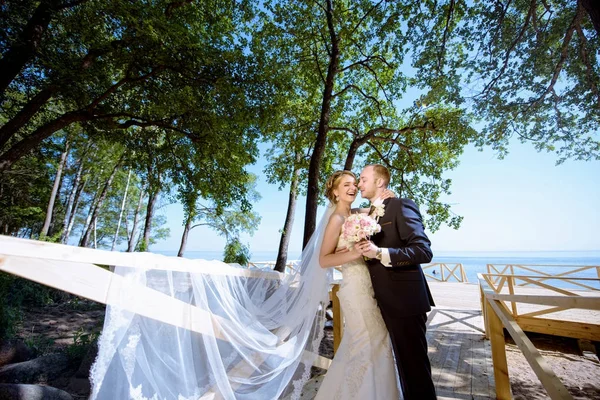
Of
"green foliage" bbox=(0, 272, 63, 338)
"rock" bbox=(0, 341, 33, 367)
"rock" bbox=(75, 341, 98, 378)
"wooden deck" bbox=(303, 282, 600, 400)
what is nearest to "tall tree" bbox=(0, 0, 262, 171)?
"green foliage" bbox=(0, 272, 63, 338)

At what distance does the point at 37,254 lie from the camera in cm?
123

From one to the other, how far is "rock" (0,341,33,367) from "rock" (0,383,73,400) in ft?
6.33

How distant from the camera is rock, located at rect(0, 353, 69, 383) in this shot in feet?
11.3

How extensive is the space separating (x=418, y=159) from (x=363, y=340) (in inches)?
322

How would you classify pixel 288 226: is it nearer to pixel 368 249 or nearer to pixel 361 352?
pixel 361 352

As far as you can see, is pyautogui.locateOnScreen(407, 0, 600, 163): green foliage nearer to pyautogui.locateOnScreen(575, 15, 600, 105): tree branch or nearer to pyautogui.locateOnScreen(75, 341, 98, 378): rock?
pyautogui.locateOnScreen(575, 15, 600, 105): tree branch

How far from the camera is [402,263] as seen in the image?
1902 mm

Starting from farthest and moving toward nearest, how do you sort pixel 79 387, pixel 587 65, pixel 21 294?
pixel 21 294 < pixel 587 65 < pixel 79 387

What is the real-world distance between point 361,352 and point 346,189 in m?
1.52

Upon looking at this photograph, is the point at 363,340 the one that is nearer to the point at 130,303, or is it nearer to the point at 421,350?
the point at 421,350

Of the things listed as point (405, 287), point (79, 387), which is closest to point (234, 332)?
point (405, 287)

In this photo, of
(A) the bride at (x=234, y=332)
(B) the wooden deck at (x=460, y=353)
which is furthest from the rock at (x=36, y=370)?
(B) the wooden deck at (x=460, y=353)

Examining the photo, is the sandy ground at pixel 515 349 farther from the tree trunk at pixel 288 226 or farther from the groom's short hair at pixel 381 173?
the tree trunk at pixel 288 226

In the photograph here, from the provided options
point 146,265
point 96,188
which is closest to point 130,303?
point 146,265
